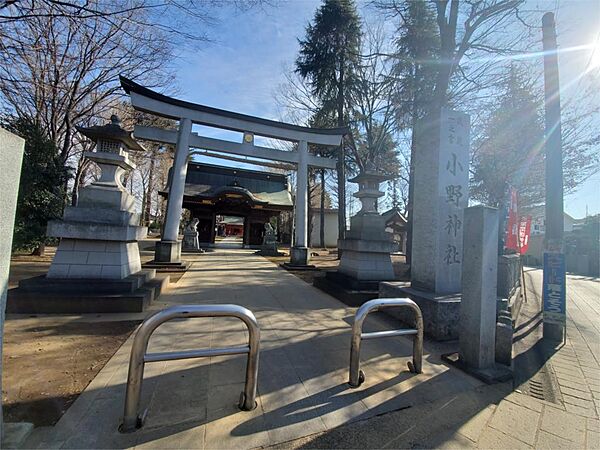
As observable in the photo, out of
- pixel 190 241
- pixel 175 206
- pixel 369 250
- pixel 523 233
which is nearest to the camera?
pixel 369 250

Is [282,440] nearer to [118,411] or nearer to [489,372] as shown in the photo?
[118,411]

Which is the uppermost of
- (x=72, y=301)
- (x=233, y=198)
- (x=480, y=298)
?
(x=233, y=198)

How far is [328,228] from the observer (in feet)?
108

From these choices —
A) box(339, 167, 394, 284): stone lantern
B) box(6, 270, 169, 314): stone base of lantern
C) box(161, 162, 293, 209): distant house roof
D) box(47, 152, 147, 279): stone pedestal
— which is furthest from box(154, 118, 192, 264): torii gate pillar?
box(161, 162, 293, 209): distant house roof

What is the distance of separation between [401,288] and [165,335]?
401 cm

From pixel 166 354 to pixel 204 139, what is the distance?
35.8ft

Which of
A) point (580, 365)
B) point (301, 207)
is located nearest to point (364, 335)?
point (580, 365)

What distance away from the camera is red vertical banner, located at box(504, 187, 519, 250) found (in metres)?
8.72

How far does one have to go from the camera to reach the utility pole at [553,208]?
491 centimetres

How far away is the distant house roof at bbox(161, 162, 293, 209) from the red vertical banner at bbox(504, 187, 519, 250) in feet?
48.6

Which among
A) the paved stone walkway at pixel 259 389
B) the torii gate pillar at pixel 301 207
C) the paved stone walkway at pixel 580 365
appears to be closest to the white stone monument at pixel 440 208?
the paved stone walkway at pixel 259 389

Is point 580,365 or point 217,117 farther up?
point 217,117

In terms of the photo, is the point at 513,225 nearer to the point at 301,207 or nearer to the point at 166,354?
the point at 301,207

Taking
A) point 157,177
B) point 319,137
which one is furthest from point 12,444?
point 157,177
